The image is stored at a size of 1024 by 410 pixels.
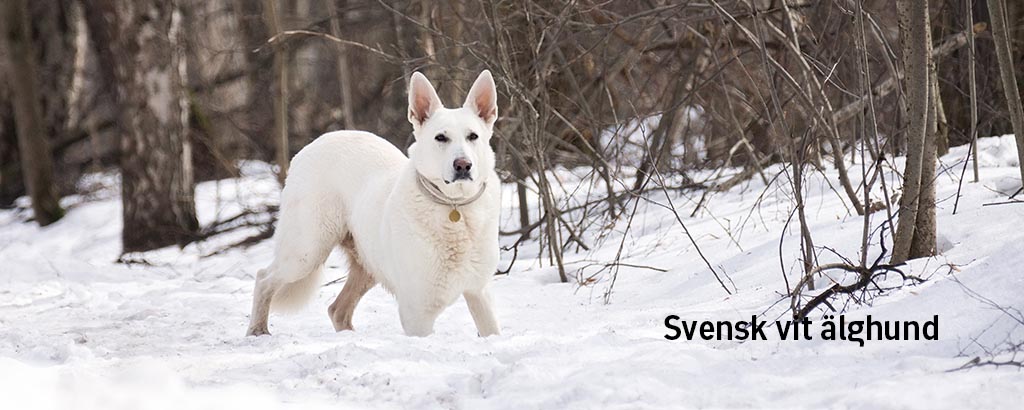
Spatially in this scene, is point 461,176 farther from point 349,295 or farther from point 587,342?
point 349,295

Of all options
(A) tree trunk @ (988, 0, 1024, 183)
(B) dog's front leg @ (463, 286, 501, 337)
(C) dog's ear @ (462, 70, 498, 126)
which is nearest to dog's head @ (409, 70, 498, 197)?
(C) dog's ear @ (462, 70, 498, 126)

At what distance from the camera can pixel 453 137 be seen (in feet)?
17.0

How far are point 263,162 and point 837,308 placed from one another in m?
13.9

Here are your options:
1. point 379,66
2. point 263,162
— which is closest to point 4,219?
point 263,162

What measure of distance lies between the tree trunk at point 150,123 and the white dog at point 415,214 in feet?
20.9

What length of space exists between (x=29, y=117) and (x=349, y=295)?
36.6ft

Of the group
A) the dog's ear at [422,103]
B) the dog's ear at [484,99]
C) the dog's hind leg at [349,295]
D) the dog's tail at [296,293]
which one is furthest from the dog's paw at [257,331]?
the dog's ear at [484,99]

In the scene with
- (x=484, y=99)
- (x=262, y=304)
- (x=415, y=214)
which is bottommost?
(x=262, y=304)

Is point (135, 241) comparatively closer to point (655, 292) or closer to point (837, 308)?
point (655, 292)

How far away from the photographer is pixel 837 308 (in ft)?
15.3

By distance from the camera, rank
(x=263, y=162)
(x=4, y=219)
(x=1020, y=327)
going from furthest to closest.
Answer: (x=263, y=162)
(x=4, y=219)
(x=1020, y=327)

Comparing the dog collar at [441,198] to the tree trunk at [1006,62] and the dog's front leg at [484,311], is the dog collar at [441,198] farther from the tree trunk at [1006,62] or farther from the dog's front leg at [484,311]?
the tree trunk at [1006,62]

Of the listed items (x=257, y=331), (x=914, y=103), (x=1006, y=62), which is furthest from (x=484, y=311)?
(x=1006, y=62)

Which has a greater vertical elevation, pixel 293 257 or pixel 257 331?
pixel 293 257
